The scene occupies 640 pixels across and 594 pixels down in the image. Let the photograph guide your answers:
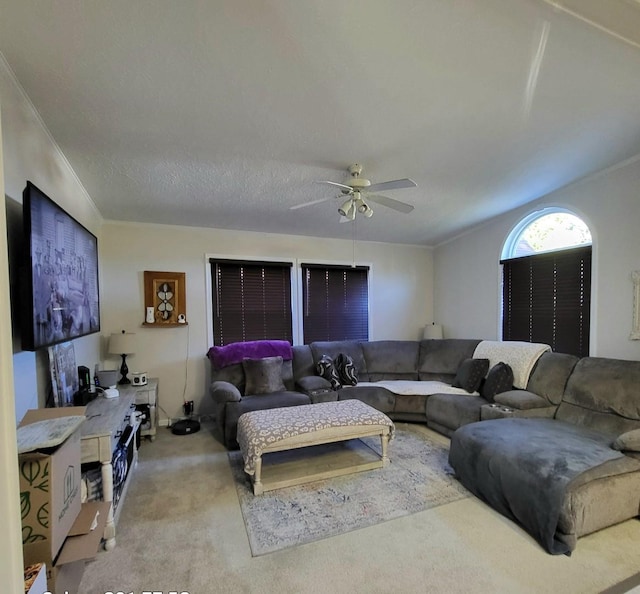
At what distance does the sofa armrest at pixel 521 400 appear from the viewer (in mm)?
3045

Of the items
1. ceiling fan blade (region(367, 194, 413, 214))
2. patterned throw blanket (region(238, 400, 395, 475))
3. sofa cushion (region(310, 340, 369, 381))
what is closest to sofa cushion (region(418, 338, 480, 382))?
sofa cushion (region(310, 340, 369, 381))

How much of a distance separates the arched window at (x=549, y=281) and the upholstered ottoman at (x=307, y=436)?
7.77ft

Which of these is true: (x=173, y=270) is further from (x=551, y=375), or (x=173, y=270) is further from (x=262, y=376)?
(x=551, y=375)

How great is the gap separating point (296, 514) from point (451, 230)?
413cm

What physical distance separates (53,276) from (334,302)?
3.48 metres

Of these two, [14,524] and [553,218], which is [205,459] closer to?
[14,524]

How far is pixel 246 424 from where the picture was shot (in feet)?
8.89

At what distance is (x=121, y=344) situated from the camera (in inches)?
133

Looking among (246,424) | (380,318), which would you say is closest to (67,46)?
(246,424)

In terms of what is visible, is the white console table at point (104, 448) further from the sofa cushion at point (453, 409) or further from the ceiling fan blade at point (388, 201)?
the sofa cushion at point (453, 409)

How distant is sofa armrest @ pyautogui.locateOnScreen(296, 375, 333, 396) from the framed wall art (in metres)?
1.64

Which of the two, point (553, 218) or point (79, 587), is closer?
point (79, 587)

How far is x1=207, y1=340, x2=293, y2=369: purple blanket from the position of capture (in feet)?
12.6

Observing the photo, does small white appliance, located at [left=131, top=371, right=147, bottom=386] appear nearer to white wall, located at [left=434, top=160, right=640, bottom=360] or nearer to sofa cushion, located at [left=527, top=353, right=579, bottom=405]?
sofa cushion, located at [left=527, top=353, right=579, bottom=405]
